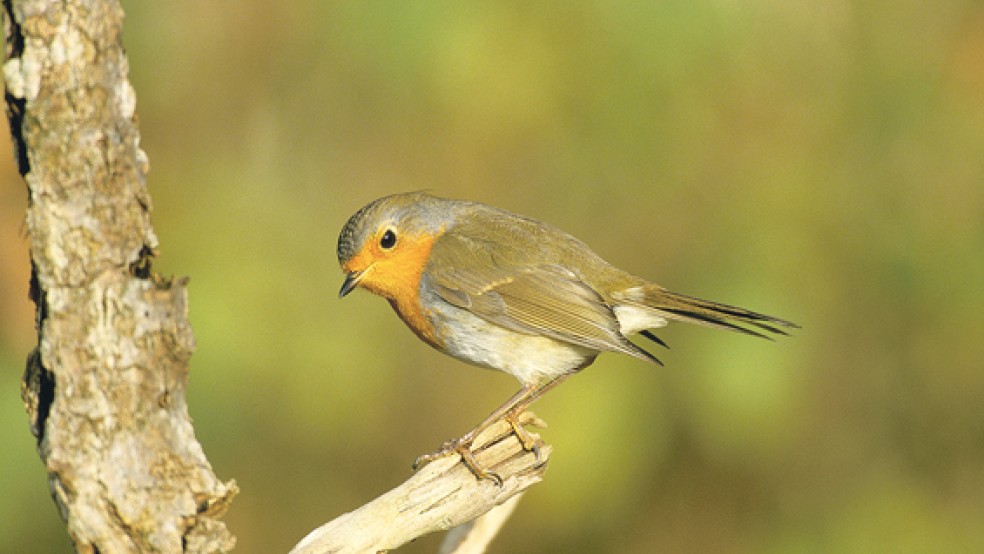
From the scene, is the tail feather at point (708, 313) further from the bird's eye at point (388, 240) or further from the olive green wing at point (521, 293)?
the bird's eye at point (388, 240)

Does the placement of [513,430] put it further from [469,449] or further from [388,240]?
[388,240]

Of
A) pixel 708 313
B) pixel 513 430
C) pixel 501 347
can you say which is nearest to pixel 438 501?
pixel 513 430

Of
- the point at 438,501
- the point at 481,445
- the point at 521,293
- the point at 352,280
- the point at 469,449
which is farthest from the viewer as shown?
the point at 521,293

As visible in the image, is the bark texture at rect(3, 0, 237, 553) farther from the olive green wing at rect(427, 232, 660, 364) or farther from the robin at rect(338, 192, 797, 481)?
the olive green wing at rect(427, 232, 660, 364)

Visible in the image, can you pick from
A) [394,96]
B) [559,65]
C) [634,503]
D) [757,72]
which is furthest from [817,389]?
[394,96]

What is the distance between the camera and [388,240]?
3.58m

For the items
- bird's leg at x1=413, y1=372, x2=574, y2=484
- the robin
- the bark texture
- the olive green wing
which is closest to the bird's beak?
the robin

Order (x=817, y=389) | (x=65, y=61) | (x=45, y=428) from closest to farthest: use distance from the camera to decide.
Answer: (x=65, y=61) < (x=45, y=428) < (x=817, y=389)

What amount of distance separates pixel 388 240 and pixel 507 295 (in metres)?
0.42

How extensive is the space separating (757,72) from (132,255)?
3236 mm

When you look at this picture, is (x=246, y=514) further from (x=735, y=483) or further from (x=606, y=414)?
(x=735, y=483)

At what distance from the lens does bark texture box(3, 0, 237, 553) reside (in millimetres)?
1814

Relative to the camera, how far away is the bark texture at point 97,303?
181cm

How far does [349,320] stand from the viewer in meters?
4.53
